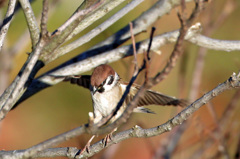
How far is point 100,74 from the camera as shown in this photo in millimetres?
2852

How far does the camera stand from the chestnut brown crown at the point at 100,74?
111 inches

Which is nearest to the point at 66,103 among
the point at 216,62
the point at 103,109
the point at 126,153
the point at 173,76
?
the point at 126,153

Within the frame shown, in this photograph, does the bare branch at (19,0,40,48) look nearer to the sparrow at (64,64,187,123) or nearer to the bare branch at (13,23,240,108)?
the bare branch at (13,23,240,108)

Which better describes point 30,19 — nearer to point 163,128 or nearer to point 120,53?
point 120,53

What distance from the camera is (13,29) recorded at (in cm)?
609

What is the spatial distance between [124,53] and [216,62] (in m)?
4.24

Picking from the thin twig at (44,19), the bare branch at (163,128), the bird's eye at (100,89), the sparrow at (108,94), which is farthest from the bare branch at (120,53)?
the thin twig at (44,19)

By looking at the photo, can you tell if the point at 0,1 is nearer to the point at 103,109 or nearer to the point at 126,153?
the point at 103,109

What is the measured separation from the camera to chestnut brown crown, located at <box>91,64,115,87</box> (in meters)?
2.81

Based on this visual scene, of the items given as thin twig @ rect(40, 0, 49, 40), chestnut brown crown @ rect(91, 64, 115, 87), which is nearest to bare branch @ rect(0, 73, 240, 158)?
thin twig @ rect(40, 0, 49, 40)

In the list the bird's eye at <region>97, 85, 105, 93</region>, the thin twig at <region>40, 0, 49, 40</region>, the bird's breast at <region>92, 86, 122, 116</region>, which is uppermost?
the thin twig at <region>40, 0, 49, 40</region>

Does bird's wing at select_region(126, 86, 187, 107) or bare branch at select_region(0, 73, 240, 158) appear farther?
bird's wing at select_region(126, 86, 187, 107)

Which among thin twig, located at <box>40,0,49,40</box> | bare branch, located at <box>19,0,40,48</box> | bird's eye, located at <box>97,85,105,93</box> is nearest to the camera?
thin twig, located at <box>40,0,49,40</box>

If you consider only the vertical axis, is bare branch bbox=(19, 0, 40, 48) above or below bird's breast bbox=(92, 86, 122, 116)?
above
